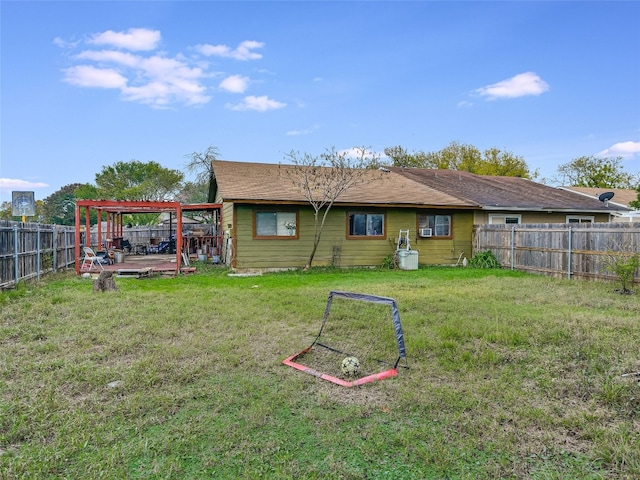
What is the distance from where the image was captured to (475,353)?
13.6 feet

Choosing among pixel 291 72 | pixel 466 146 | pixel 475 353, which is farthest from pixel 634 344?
pixel 466 146

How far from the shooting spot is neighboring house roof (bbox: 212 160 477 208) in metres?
11.8

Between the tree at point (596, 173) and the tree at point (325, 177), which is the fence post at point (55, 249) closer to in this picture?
the tree at point (325, 177)

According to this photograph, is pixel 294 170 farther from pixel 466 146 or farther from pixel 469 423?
pixel 466 146

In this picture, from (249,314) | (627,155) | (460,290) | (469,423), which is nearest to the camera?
(469,423)

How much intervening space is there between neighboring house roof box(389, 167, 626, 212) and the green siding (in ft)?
5.33

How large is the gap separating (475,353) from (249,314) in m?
3.33

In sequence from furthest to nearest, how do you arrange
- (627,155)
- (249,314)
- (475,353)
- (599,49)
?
(627,155)
(599,49)
(249,314)
(475,353)

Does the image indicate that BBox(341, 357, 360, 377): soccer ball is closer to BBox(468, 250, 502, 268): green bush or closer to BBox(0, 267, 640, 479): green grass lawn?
BBox(0, 267, 640, 479): green grass lawn

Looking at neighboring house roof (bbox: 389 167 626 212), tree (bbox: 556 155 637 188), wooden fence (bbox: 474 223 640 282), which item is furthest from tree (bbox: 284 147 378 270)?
tree (bbox: 556 155 637 188)

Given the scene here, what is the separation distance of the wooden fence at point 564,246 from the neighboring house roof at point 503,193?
5.99 ft

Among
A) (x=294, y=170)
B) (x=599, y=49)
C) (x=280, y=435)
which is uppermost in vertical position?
(x=599, y=49)

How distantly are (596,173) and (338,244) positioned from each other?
33.7m

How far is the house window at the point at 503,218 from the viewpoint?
14473 mm
